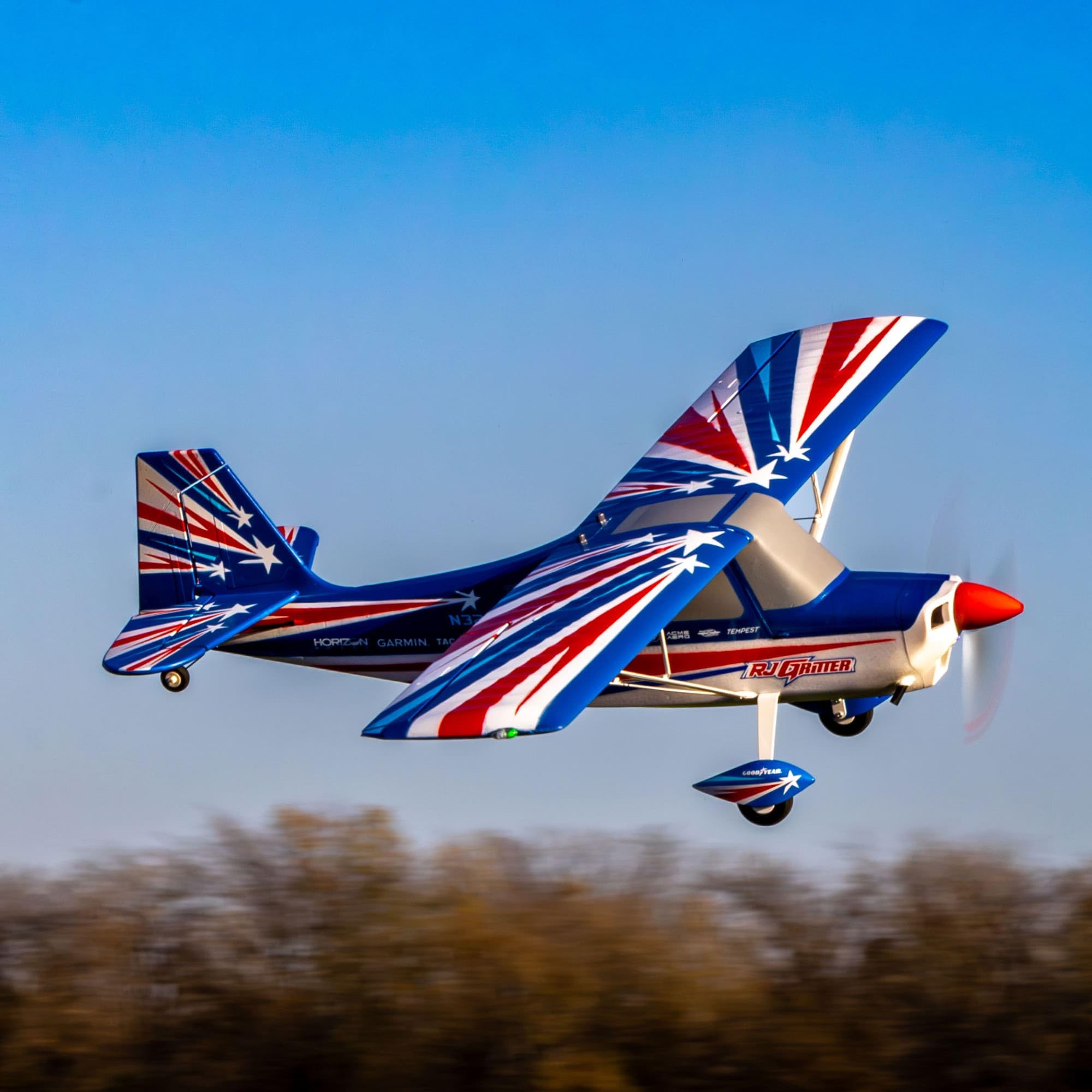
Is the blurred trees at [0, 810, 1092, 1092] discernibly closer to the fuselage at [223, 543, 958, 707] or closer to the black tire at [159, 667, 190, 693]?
the fuselage at [223, 543, 958, 707]

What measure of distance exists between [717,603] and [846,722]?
1885 mm

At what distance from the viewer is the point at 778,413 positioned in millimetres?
15031

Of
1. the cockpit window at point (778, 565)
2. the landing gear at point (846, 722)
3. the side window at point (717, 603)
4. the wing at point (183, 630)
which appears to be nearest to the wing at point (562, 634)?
the cockpit window at point (778, 565)

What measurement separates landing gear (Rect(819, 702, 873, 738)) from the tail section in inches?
214

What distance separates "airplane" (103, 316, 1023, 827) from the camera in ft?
35.2

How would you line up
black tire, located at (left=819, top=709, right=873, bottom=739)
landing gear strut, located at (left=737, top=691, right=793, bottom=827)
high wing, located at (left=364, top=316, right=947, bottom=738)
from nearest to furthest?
high wing, located at (left=364, top=316, right=947, bottom=738) → landing gear strut, located at (left=737, top=691, right=793, bottom=827) → black tire, located at (left=819, top=709, right=873, bottom=739)

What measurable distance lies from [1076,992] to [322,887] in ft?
18.2

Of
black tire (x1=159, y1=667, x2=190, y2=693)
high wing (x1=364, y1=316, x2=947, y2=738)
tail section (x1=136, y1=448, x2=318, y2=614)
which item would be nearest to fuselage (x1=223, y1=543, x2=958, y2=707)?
high wing (x1=364, y1=316, x2=947, y2=738)

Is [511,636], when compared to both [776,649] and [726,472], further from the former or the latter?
[726,472]

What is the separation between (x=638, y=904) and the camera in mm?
11102

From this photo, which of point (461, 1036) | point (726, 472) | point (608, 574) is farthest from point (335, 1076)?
point (726, 472)

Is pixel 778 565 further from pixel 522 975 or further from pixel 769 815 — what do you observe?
pixel 522 975

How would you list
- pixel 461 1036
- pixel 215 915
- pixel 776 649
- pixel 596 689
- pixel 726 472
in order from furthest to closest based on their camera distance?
1. pixel 726 472
2. pixel 776 649
3. pixel 215 915
4. pixel 461 1036
5. pixel 596 689

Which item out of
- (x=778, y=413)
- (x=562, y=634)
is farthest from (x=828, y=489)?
(x=562, y=634)
